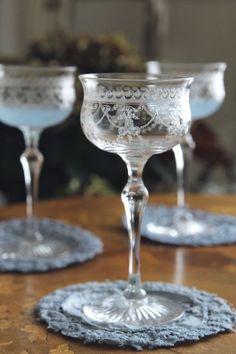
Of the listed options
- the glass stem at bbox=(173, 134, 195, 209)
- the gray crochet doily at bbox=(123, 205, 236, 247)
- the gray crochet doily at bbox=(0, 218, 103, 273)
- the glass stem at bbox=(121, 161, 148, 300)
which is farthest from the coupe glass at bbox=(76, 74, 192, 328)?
the glass stem at bbox=(173, 134, 195, 209)

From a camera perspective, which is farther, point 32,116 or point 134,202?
point 32,116

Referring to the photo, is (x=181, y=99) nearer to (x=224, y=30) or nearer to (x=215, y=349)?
(x=215, y=349)

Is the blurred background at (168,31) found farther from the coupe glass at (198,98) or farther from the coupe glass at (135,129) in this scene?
A: the coupe glass at (135,129)

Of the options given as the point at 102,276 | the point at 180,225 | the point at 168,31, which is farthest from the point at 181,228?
the point at 168,31

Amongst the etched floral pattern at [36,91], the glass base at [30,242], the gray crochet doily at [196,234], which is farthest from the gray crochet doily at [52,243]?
the etched floral pattern at [36,91]

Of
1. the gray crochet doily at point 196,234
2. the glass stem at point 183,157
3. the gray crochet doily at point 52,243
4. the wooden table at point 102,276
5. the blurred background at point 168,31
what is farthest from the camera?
the blurred background at point 168,31

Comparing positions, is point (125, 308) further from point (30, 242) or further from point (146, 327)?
point (30, 242)
